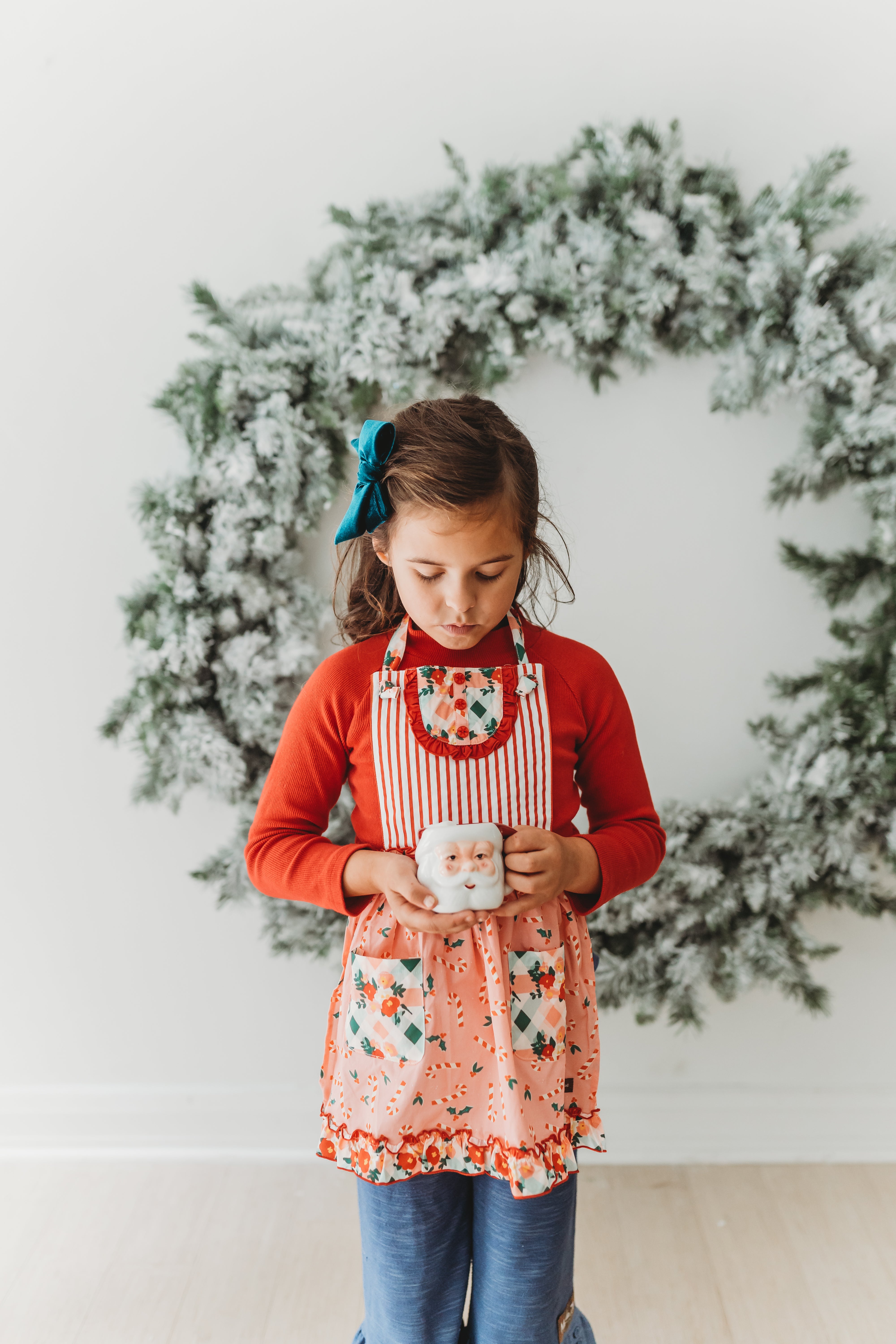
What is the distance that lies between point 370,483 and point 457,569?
0.43 feet

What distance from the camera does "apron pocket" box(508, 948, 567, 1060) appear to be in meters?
0.94

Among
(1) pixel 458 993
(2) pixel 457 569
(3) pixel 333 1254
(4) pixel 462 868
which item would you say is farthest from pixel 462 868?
(3) pixel 333 1254

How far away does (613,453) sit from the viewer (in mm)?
1437

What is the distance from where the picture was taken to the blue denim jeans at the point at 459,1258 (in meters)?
0.97

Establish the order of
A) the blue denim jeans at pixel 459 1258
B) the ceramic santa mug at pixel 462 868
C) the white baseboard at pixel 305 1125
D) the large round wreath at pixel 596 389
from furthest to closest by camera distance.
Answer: the white baseboard at pixel 305 1125 < the large round wreath at pixel 596 389 < the blue denim jeans at pixel 459 1258 < the ceramic santa mug at pixel 462 868

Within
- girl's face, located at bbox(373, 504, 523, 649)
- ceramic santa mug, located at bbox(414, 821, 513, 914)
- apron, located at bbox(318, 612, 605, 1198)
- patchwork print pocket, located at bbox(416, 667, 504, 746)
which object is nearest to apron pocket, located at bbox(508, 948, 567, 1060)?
apron, located at bbox(318, 612, 605, 1198)

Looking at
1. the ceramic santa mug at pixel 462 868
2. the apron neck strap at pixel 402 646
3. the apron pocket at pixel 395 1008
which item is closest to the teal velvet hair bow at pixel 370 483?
the apron neck strap at pixel 402 646

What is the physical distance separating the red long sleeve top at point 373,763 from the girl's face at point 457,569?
0.08 metres

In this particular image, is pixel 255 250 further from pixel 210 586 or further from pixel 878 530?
pixel 878 530

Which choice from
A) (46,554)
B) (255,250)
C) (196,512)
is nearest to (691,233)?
(255,250)

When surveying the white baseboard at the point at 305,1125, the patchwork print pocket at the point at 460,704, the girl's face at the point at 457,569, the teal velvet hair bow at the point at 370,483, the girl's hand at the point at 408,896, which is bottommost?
the white baseboard at the point at 305,1125

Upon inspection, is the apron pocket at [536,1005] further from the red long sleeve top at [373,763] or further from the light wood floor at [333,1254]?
the light wood floor at [333,1254]

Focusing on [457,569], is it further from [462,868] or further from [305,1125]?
[305,1125]

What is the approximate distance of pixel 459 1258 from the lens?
3.30 ft
